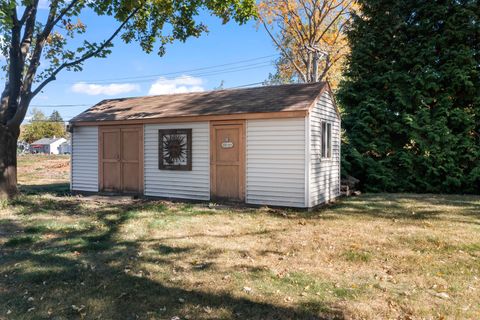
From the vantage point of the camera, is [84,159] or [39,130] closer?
[84,159]

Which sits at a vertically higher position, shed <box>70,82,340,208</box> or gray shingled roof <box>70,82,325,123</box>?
gray shingled roof <box>70,82,325,123</box>

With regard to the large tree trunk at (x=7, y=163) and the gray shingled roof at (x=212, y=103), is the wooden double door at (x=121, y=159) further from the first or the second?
the large tree trunk at (x=7, y=163)

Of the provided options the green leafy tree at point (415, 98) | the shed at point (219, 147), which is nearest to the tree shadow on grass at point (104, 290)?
the shed at point (219, 147)

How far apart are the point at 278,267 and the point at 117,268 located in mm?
1959

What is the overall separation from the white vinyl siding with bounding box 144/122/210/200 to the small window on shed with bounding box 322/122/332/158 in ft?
9.56

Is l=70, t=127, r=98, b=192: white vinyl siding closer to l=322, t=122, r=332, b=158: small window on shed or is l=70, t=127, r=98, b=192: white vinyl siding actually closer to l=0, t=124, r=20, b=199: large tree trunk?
l=0, t=124, r=20, b=199: large tree trunk

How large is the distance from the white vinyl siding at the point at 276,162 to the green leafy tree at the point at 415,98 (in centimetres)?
495

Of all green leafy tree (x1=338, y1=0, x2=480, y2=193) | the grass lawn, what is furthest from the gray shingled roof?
green leafy tree (x1=338, y1=0, x2=480, y2=193)

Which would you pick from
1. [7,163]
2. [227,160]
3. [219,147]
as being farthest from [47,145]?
[227,160]

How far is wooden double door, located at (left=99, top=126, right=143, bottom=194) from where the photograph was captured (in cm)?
1058

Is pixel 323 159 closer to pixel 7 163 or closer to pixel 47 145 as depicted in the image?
pixel 7 163

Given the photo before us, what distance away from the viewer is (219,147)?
935 centimetres

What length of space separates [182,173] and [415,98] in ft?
27.2

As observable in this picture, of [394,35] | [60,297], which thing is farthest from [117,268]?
[394,35]
